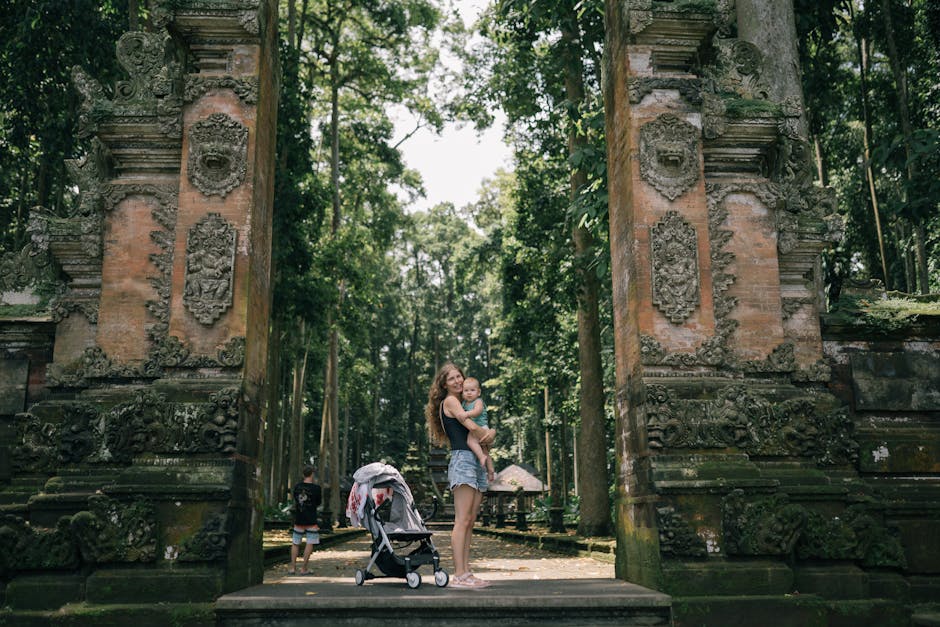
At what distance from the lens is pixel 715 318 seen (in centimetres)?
717

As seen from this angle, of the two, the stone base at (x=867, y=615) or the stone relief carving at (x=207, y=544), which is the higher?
the stone relief carving at (x=207, y=544)

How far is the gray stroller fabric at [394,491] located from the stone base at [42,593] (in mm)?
2527

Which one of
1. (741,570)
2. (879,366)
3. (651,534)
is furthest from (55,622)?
(879,366)

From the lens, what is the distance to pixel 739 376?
7.14m

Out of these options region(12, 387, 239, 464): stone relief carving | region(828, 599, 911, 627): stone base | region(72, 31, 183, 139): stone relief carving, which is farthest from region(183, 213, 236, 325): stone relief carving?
region(828, 599, 911, 627): stone base

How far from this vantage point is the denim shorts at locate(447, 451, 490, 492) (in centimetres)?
643

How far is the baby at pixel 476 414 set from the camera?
643 centimetres

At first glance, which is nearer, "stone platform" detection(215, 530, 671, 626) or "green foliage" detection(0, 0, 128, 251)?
"stone platform" detection(215, 530, 671, 626)

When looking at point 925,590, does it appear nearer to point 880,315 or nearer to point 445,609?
point 880,315

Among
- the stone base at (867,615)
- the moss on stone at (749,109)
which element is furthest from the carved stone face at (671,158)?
the stone base at (867,615)

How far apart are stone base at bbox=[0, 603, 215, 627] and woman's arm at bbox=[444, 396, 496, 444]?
2.41m

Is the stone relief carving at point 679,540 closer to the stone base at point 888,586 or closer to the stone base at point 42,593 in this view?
the stone base at point 888,586

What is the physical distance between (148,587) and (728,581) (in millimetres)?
4613

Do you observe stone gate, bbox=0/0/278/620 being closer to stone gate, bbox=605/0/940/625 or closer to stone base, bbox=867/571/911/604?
stone gate, bbox=605/0/940/625
